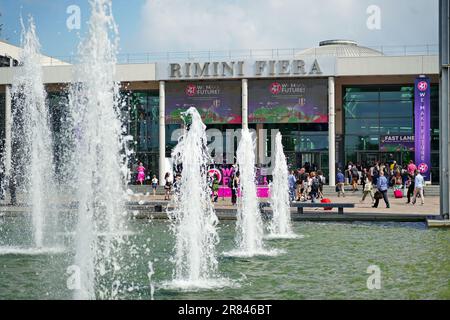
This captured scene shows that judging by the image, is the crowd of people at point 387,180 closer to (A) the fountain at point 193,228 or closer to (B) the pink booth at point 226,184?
(B) the pink booth at point 226,184

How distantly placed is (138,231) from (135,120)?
89.1 feet

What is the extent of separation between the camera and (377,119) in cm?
4119

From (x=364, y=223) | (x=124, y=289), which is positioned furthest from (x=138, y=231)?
(x=124, y=289)

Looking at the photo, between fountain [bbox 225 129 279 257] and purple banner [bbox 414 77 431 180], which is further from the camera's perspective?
purple banner [bbox 414 77 431 180]

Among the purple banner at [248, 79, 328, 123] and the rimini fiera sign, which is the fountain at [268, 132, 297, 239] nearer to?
the rimini fiera sign

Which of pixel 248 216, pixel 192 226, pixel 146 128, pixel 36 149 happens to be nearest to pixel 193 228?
pixel 192 226

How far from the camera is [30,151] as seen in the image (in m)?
16.8

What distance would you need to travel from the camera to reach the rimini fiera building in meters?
39.0

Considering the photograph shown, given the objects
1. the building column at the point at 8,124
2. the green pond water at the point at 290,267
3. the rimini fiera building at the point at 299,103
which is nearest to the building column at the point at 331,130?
the rimini fiera building at the point at 299,103

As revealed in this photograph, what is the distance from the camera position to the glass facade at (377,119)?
40.8 meters

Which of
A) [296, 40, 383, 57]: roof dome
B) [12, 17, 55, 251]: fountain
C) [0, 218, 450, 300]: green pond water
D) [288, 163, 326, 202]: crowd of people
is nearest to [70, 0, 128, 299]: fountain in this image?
[0, 218, 450, 300]: green pond water

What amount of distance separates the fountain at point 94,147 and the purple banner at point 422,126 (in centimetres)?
2884

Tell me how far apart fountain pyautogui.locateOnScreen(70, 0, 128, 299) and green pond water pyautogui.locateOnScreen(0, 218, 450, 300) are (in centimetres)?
48

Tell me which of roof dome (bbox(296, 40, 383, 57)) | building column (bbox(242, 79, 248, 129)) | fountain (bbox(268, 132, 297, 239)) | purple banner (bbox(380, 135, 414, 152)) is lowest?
fountain (bbox(268, 132, 297, 239))
